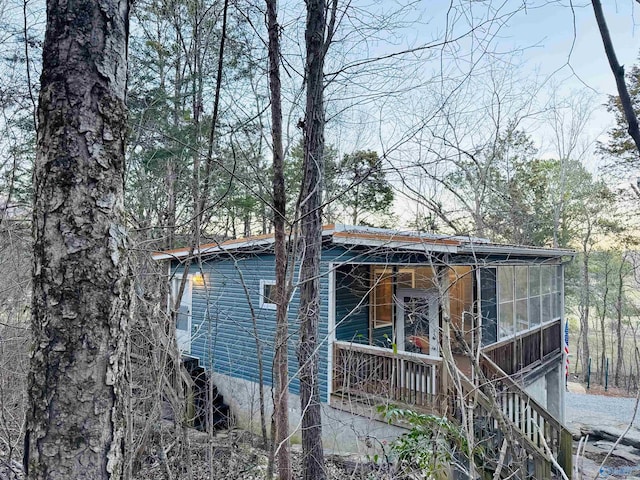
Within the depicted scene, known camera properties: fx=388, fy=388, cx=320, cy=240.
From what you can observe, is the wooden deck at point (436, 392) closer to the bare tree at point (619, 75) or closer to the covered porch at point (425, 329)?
the covered porch at point (425, 329)

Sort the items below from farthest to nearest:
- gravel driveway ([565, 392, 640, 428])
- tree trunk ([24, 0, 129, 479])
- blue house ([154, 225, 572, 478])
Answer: gravel driveway ([565, 392, 640, 428]) → blue house ([154, 225, 572, 478]) → tree trunk ([24, 0, 129, 479])

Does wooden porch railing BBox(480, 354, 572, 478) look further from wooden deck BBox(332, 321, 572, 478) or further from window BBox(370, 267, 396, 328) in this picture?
window BBox(370, 267, 396, 328)

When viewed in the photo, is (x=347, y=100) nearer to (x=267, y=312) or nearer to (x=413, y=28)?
(x=413, y=28)

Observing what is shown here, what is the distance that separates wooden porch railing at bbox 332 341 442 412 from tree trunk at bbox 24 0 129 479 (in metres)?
4.93

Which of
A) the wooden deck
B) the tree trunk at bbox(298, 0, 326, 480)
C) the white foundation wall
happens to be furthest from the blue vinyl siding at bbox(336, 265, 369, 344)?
the tree trunk at bbox(298, 0, 326, 480)

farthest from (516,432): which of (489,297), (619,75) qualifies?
(619,75)

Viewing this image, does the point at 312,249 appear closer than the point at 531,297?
Yes

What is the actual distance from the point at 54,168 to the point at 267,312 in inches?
285

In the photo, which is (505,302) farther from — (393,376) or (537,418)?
(393,376)

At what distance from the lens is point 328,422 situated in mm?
6777

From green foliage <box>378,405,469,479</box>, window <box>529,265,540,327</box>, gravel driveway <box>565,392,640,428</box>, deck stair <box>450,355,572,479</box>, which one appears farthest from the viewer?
gravel driveway <box>565,392,640,428</box>

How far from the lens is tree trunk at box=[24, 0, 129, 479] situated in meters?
0.95

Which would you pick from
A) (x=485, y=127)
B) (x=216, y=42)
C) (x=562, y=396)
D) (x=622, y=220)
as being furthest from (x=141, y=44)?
(x=622, y=220)

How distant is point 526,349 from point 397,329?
2868mm
